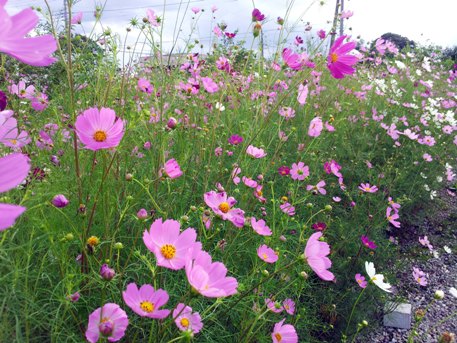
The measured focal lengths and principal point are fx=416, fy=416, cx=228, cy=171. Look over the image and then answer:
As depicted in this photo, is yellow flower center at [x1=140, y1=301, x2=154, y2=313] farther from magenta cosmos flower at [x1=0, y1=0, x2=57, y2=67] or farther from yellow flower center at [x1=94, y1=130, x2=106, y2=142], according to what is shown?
magenta cosmos flower at [x1=0, y1=0, x2=57, y2=67]

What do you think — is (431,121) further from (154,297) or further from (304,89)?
(154,297)

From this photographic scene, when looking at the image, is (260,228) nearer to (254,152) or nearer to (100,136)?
(254,152)

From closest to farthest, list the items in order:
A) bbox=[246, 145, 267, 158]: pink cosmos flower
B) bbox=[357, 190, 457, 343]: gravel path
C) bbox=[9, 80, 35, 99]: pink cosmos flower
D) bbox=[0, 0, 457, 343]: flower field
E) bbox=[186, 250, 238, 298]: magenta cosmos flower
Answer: bbox=[186, 250, 238, 298]: magenta cosmos flower, bbox=[0, 0, 457, 343]: flower field, bbox=[246, 145, 267, 158]: pink cosmos flower, bbox=[9, 80, 35, 99]: pink cosmos flower, bbox=[357, 190, 457, 343]: gravel path

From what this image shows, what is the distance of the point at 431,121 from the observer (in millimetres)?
3223

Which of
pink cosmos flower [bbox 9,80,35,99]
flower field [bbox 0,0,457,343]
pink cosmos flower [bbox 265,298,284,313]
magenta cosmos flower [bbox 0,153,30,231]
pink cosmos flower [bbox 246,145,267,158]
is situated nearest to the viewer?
magenta cosmos flower [bbox 0,153,30,231]

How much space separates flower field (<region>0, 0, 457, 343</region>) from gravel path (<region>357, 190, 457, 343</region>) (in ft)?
0.29

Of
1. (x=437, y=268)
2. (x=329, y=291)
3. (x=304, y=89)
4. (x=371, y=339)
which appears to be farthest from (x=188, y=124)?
(x=437, y=268)

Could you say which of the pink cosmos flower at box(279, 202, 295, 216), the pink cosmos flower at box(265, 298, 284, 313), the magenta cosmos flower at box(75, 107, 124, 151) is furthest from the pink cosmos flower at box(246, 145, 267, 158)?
the magenta cosmos flower at box(75, 107, 124, 151)

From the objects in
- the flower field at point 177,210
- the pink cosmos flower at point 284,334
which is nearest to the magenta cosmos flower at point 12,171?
the flower field at point 177,210

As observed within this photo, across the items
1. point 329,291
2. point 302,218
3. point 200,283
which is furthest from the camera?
point 302,218

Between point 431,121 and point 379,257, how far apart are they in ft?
5.88

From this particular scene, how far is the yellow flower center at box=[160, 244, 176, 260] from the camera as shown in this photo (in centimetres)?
68

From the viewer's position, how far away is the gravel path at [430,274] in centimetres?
172

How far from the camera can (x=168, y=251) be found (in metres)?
0.70
